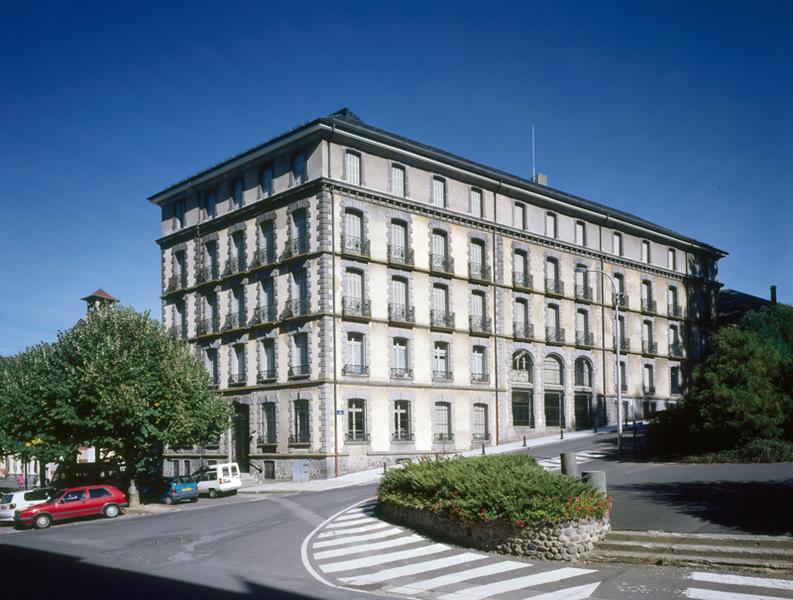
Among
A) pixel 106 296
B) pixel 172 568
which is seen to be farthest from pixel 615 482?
pixel 106 296

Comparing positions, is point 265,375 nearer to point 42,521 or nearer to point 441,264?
point 441,264

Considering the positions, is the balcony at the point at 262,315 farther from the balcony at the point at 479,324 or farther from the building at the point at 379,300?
the balcony at the point at 479,324

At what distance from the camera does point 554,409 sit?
51062mm

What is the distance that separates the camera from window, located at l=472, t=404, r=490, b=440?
45.3 m

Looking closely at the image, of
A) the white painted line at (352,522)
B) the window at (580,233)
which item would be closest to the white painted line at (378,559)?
the white painted line at (352,522)

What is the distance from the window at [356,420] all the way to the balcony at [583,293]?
21131 mm

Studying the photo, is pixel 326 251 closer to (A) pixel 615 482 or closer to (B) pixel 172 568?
(A) pixel 615 482

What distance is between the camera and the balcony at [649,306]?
5856 cm

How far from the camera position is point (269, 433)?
42.2m

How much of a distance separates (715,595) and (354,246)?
30702mm

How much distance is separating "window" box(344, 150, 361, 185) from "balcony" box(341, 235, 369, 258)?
3.24m

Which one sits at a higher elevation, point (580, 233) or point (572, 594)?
point (580, 233)

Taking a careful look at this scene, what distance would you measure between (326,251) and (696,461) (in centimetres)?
2117

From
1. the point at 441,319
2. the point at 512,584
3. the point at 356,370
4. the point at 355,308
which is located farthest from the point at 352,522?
the point at 441,319
